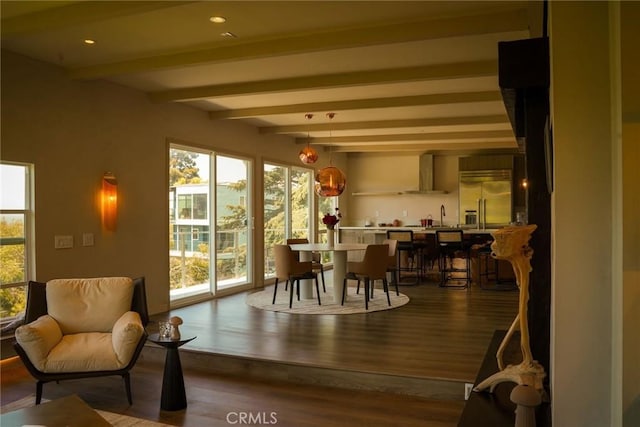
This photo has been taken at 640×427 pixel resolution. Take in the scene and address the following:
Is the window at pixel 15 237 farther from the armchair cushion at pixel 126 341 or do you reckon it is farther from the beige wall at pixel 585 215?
the beige wall at pixel 585 215

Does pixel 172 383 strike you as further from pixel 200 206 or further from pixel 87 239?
pixel 200 206

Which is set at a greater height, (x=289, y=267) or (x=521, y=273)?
(x=521, y=273)

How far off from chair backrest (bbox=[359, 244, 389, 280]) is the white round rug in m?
0.47

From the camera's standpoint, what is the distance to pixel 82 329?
4.09m

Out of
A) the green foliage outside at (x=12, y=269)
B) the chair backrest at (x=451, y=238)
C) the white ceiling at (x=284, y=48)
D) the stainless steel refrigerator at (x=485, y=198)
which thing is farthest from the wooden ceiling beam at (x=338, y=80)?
the stainless steel refrigerator at (x=485, y=198)

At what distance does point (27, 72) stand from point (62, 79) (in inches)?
15.4

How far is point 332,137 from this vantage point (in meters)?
9.83

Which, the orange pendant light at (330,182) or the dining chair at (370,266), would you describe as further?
the orange pendant light at (330,182)

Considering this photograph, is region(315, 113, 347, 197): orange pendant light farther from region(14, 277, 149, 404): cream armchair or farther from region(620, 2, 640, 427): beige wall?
region(620, 2, 640, 427): beige wall

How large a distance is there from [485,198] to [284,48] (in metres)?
7.79

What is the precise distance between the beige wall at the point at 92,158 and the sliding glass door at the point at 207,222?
345 mm

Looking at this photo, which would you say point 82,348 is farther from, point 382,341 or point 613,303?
point 613,303

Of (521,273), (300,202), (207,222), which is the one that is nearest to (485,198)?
(300,202)

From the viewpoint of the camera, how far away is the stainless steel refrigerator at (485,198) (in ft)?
35.6
